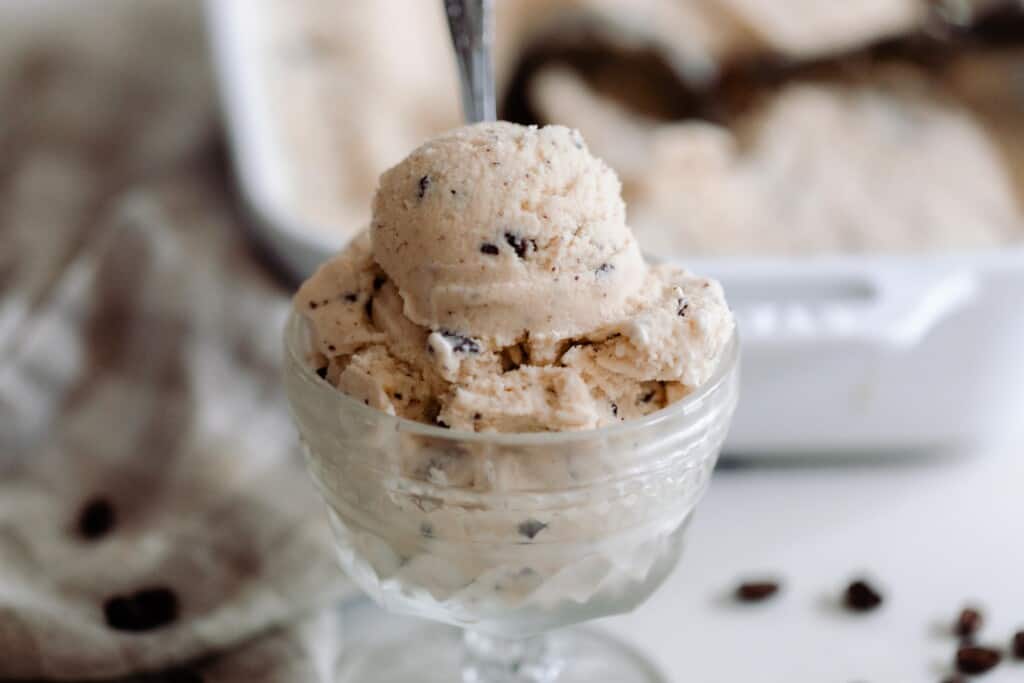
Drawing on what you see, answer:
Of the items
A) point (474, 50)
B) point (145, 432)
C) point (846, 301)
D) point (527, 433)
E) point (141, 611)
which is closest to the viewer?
point (527, 433)

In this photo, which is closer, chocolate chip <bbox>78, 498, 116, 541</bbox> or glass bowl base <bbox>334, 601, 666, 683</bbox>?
glass bowl base <bbox>334, 601, 666, 683</bbox>

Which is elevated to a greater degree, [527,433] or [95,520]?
[527,433]

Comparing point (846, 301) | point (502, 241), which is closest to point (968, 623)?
point (846, 301)

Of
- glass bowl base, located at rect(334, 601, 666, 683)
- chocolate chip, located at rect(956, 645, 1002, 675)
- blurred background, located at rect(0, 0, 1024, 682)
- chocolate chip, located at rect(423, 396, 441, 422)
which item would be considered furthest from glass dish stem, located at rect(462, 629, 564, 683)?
chocolate chip, located at rect(956, 645, 1002, 675)

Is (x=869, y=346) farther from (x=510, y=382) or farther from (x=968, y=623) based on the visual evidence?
(x=510, y=382)

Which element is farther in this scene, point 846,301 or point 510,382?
point 846,301

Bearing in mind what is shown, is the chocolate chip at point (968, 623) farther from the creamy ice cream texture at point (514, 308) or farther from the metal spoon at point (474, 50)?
the metal spoon at point (474, 50)

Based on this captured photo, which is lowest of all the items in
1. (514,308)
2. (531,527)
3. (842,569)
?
(842,569)

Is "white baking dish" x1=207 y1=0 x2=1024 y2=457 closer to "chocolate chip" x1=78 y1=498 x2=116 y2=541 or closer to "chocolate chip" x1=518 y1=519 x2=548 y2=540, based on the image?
"chocolate chip" x1=78 y1=498 x2=116 y2=541

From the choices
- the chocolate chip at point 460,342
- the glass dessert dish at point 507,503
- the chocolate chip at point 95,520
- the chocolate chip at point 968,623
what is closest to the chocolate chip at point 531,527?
the glass dessert dish at point 507,503
